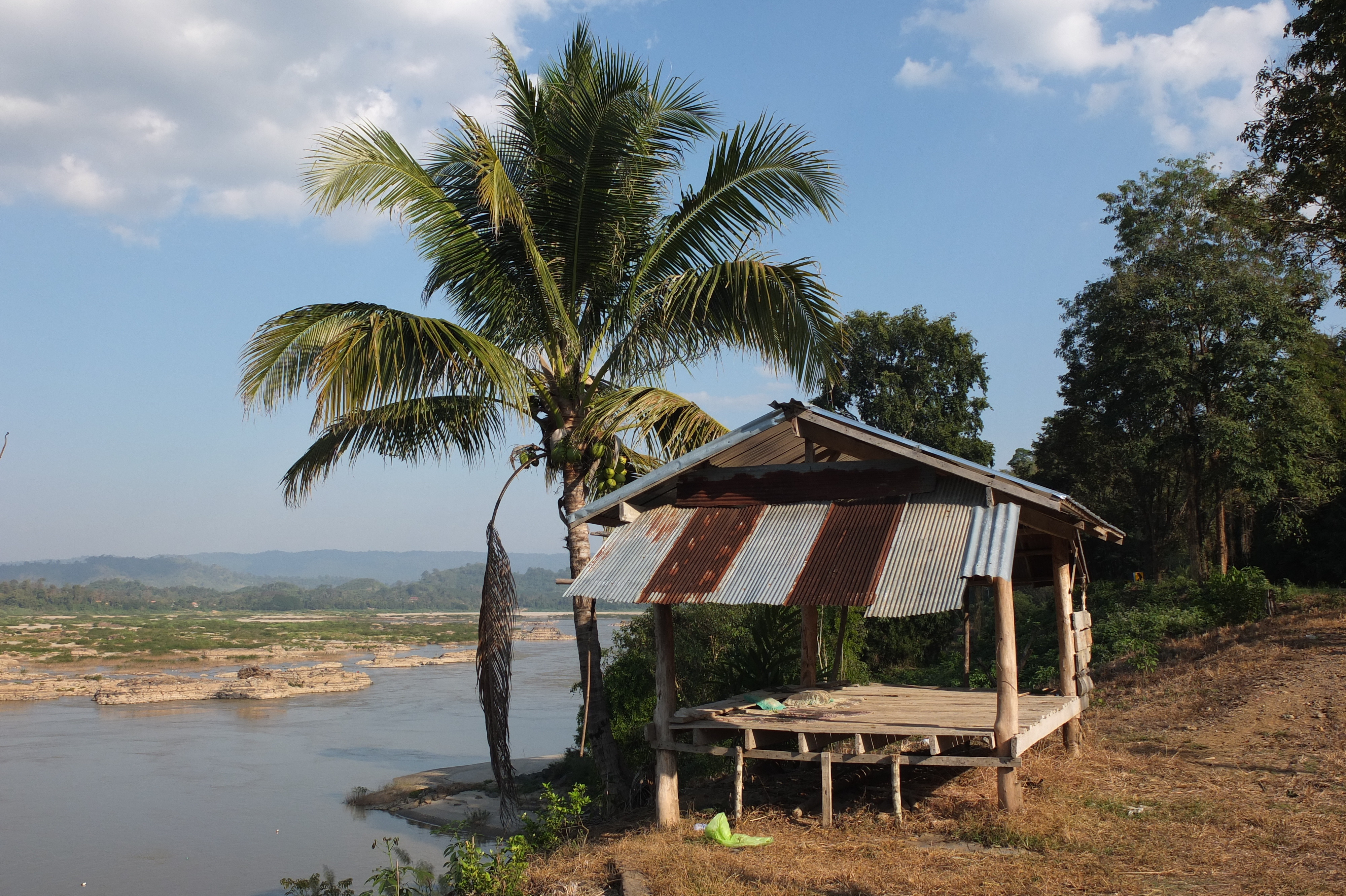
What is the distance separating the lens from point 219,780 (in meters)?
20.3

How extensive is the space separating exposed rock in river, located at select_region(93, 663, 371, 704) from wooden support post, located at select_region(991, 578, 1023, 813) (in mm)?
32783

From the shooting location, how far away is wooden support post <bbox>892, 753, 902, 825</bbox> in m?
7.22

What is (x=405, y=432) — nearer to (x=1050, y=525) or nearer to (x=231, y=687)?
(x=1050, y=525)

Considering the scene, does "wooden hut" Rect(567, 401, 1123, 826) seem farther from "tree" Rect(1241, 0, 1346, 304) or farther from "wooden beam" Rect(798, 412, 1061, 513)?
"tree" Rect(1241, 0, 1346, 304)

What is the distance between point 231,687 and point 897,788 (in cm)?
3378

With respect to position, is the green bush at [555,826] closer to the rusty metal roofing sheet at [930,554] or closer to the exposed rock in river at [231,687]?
the rusty metal roofing sheet at [930,554]

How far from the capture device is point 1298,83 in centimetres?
1274

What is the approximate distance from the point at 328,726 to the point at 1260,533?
26.8m

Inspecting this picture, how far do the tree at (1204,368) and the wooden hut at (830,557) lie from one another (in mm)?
12706

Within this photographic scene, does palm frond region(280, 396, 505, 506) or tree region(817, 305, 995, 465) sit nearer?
palm frond region(280, 396, 505, 506)

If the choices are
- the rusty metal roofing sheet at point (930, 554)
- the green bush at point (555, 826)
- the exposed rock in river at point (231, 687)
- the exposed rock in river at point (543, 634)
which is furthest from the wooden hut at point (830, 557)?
the exposed rock in river at point (543, 634)

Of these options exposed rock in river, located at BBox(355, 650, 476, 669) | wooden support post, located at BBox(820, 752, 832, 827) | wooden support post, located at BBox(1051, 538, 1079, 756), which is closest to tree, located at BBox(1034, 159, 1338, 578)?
wooden support post, located at BBox(1051, 538, 1079, 756)

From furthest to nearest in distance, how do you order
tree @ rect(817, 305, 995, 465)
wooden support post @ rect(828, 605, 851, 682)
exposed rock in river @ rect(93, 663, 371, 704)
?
exposed rock in river @ rect(93, 663, 371, 704), tree @ rect(817, 305, 995, 465), wooden support post @ rect(828, 605, 851, 682)

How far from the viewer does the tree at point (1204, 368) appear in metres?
20.4
